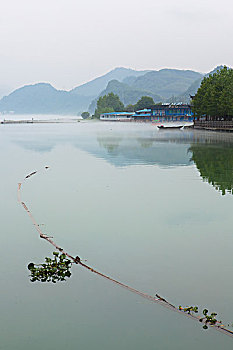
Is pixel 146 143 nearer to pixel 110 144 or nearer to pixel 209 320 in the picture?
pixel 110 144

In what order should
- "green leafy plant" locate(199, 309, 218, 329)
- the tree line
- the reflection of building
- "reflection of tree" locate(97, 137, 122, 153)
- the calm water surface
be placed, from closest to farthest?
the calm water surface, "green leafy plant" locate(199, 309, 218, 329), "reflection of tree" locate(97, 137, 122, 153), the tree line, the reflection of building

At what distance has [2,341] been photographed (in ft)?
26.8

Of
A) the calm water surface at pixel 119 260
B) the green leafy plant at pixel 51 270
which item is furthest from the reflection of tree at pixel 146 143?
the green leafy plant at pixel 51 270

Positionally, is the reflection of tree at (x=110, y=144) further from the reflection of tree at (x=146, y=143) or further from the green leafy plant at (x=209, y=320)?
the green leafy plant at (x=209, y=320)

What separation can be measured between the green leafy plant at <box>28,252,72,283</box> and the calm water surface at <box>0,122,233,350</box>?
0.34 meters

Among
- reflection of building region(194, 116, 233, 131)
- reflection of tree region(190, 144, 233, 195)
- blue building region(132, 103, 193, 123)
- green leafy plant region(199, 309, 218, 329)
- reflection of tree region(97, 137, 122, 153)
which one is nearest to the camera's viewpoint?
green leafy plant region(199, 309, 218, 329)

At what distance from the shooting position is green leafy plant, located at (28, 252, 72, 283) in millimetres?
11141

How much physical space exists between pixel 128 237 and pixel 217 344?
7106 mm

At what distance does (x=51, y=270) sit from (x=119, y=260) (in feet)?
7.06

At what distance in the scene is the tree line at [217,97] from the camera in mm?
83981

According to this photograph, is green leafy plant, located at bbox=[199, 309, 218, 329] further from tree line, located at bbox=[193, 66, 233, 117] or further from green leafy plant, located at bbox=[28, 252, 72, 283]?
tree line, located at bbox=[193, 66, 233, 117]

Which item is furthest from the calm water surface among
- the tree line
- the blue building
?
the blue building

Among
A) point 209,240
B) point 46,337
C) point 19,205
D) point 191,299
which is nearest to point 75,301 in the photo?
point 46,337

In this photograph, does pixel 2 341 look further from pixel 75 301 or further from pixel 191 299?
pixel 191 299
